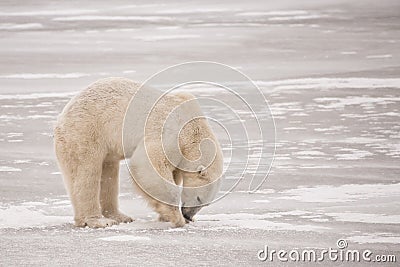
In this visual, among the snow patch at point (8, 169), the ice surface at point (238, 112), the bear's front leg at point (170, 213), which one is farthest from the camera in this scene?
the snow patch at point (8, 169)

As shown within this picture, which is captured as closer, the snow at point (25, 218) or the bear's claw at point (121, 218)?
the snow at point (25, 218)

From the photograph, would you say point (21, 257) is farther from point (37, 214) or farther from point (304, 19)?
point (304, 19)

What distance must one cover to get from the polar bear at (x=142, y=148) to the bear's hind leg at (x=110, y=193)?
0.09 metres

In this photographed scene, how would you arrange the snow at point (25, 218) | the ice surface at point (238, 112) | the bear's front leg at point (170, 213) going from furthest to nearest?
1. the snow at point (25, 218)
2. the bear's front leg at point (170, 213)
3. the ice surface at point (238, 112)

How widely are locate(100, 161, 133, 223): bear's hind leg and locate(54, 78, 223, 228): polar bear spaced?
0.09m

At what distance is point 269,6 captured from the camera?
891 inches

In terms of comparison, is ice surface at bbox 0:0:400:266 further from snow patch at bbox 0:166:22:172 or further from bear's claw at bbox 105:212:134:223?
bear's claw at bbox 105:212:134:223

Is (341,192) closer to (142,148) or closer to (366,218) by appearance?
(366,218)

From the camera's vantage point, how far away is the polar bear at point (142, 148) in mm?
6820

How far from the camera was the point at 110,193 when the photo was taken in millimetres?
7418

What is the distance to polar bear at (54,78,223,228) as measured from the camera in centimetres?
682

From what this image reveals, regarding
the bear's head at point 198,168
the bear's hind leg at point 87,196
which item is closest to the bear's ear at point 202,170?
the bear's head at point 198,168

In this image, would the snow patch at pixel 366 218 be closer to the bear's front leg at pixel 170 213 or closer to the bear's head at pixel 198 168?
the bear's head at pixel 198 168

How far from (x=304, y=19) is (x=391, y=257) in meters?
15.2
